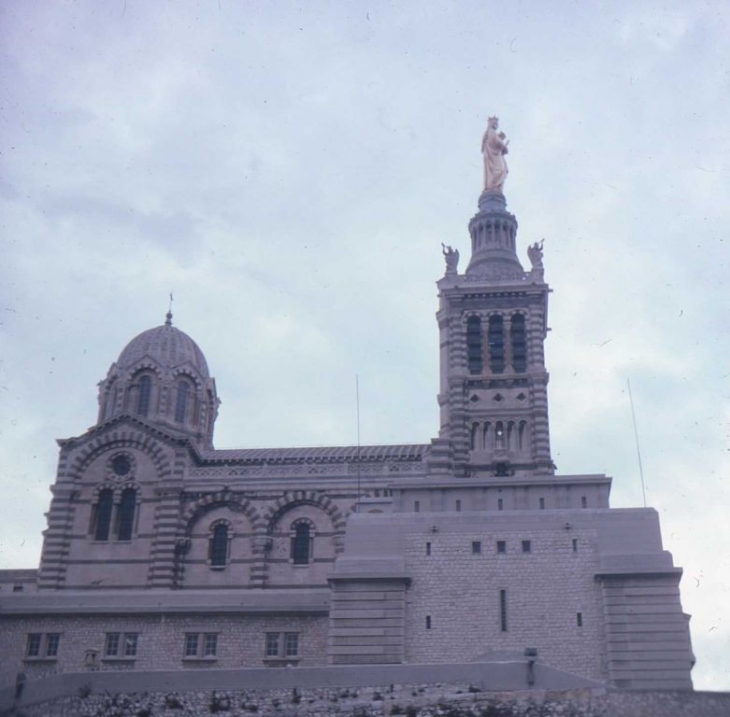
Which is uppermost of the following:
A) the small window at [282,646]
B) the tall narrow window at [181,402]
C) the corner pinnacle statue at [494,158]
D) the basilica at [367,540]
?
the corner pinnacle statue at [494,158]

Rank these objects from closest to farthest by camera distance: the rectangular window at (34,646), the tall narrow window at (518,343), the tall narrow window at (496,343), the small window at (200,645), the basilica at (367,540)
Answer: the basilica at (367,540) → the small window at (200,645) → the rectangular window at (34,646) → the tall narrow window at (518,343) → the tall narrow window at (496,343)

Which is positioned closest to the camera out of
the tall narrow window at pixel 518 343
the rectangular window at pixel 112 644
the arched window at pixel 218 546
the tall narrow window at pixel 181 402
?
the rectangular window at pixel 112 644

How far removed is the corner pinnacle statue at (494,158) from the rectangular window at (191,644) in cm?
3225

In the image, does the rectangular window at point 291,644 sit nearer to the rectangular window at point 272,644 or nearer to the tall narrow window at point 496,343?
the rectangular window at point 272,644

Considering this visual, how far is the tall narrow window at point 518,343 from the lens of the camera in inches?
2411

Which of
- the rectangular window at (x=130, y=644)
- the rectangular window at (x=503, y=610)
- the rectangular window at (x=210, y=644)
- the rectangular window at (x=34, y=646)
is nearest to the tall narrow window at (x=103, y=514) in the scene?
the rectangular window at (x=34, y=646)

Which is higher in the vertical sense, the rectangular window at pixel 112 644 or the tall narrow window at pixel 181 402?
the tall narrow window at pixel 181 402

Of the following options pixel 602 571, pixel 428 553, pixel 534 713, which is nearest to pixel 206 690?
pixel 534 713

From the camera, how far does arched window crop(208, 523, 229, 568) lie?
58.4m

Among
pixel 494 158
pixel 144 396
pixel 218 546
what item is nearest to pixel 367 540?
pixel 218 546

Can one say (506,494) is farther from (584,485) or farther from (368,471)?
(368,471)

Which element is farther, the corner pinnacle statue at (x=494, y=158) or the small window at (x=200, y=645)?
the corner pinnacle statue at (x=494, y=158)

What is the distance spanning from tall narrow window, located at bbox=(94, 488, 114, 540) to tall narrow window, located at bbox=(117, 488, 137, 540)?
0.55 m

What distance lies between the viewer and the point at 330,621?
48406 mm
